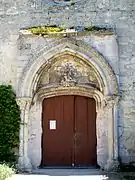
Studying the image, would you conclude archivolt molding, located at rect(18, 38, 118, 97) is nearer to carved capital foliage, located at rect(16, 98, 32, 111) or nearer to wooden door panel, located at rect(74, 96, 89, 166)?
carved capital foliage, located at rect(16, 98, 32, 111)

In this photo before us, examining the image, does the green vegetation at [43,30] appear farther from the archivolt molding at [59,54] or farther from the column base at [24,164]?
the column base at [24,164]

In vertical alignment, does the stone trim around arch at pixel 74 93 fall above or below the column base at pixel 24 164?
above

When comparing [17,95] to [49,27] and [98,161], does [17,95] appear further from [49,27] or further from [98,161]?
[98,161]

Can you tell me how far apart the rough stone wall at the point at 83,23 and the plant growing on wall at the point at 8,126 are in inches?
25.0

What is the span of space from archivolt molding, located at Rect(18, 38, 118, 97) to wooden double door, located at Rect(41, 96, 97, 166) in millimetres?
836

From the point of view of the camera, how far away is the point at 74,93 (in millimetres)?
11219

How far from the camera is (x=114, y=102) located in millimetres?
10586

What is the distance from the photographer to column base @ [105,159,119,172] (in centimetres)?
1016

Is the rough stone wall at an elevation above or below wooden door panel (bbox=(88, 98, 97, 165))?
above

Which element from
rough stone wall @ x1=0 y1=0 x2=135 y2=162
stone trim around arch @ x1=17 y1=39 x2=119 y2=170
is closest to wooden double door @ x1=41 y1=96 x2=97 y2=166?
stone trim around arch @ x1=17 y1=39 x2=119 y2=170

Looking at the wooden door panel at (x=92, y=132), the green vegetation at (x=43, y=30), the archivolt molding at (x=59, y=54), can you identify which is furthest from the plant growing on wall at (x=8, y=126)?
the wooden door panel at (x=92, y=132)

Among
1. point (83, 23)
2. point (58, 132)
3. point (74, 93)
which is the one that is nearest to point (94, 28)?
point (83, 23)

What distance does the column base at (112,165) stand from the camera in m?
10.2

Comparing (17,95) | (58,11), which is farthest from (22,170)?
(58,11)
